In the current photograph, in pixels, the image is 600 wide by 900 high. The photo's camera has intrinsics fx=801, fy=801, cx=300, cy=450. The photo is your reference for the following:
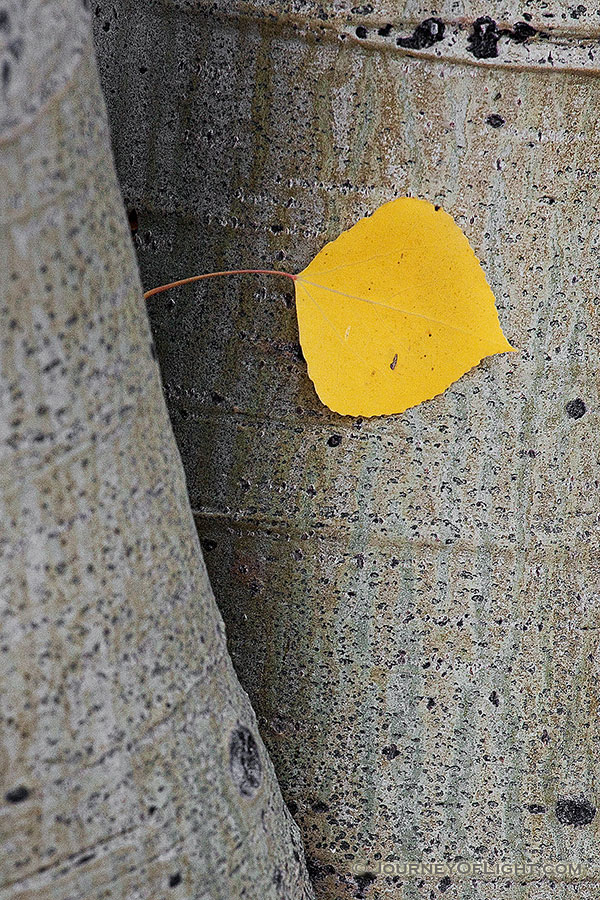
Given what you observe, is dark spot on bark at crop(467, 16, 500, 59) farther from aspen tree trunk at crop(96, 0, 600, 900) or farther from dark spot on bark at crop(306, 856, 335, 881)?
dark spot on bark at crop(306, 856, 335, 881)

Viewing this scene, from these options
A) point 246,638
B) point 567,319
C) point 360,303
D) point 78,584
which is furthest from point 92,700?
point 567,319

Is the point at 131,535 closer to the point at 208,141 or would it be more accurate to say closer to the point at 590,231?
the point at 208,141

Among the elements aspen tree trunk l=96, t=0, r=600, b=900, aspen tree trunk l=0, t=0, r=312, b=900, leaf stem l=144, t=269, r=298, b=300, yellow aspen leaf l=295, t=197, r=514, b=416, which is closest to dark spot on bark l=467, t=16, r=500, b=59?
aspen tree trunk l=96, t=0, r=600, b=900

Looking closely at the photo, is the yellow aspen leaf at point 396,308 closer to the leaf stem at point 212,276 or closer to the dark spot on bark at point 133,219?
the leaf stem at point 212,276

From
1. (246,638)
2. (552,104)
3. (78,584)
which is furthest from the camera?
(246,638)

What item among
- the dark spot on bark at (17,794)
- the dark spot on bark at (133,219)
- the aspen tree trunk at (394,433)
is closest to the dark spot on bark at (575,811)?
the aspen tree trunk at (394,433)

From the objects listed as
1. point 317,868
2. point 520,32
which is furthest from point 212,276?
point 317,868

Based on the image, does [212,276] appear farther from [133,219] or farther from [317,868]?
[317,868]

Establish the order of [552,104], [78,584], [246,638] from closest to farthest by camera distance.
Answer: [78,584], [552,104], [246,638]
